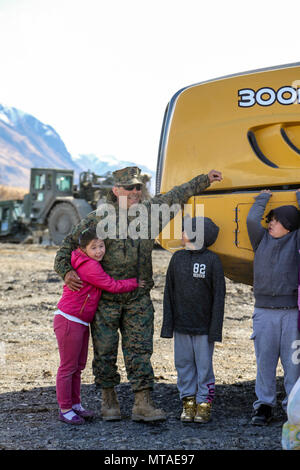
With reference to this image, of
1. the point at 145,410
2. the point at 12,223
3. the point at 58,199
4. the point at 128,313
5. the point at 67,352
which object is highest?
the point at 58,199

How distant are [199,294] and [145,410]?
2.76ft

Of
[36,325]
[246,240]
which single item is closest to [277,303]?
[246,240]

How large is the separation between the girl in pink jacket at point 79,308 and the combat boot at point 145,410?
0.32 metres

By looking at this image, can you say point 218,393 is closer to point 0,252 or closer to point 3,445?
point 3,445

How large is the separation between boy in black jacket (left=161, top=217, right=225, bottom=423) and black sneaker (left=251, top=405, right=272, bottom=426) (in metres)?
0.30

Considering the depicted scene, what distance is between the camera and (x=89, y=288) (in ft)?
14.0

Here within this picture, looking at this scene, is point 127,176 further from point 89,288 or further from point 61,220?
point 61,220

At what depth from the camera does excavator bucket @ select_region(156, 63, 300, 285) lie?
413cm

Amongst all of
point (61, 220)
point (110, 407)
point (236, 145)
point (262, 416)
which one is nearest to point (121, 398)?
point (110, 407)

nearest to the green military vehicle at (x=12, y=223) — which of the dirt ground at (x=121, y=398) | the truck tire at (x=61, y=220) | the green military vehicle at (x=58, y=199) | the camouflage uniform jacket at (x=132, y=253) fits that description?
the green military vehicle at (x=58, y=199)

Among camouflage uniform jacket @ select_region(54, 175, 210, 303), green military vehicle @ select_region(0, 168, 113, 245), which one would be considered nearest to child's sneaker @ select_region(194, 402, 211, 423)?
camouflage uniform jacket @ select_region(54, 175, 210, 303)

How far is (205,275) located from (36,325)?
4838mm

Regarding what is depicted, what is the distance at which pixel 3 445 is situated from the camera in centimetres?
362

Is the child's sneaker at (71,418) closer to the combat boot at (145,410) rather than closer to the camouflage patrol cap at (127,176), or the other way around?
the combat boot at (145,410)
